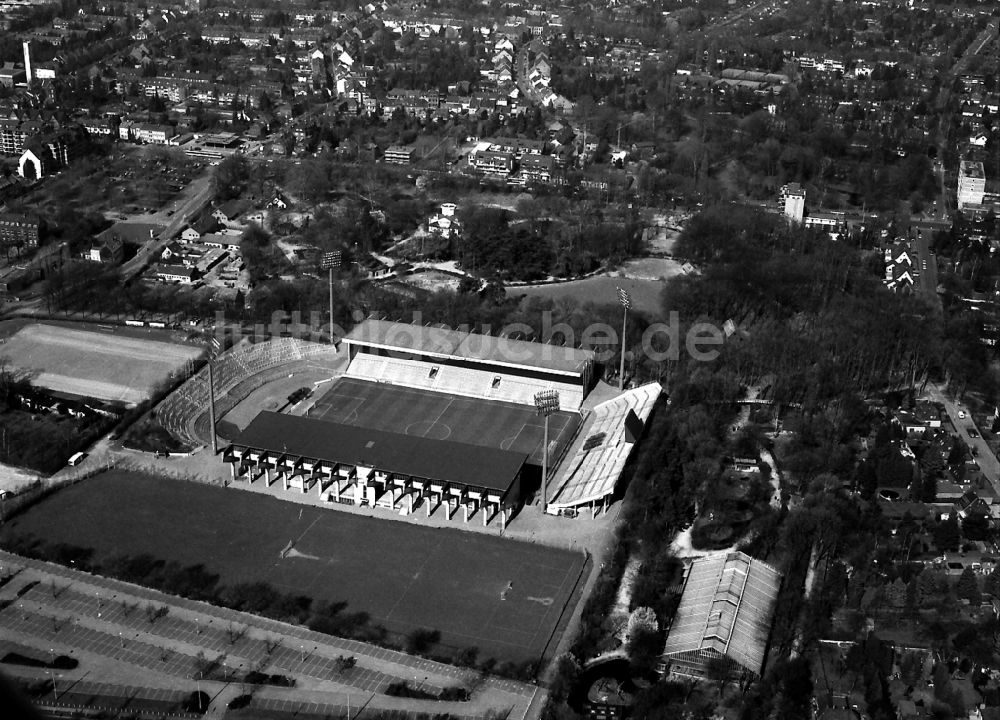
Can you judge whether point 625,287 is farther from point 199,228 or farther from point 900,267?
point 199,228

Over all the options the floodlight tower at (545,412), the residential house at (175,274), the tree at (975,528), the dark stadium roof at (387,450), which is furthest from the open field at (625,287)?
the tree at (975,528)

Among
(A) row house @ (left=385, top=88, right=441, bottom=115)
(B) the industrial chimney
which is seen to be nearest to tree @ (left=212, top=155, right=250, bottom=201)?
(A) row house @ (left=385, top=88, right=441, bottom=115)

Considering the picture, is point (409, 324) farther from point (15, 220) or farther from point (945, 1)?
point (945, 1)

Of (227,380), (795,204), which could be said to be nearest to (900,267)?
(795,204)

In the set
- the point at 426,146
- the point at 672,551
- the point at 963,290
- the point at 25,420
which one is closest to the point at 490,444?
the point at 672,551

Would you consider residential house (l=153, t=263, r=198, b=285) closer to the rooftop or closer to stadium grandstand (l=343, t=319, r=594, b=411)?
stadium grandstand (l=343, t=319, r=594, b=411)

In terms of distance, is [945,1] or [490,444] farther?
[945,1]

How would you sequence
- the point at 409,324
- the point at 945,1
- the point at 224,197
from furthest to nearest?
1. the point at 945,1
2. the point at 224,197
3. the point at 409,324
